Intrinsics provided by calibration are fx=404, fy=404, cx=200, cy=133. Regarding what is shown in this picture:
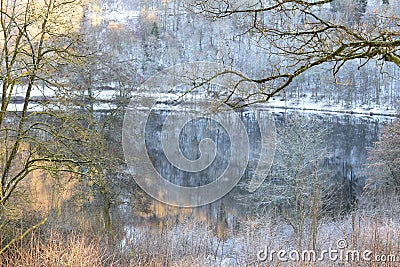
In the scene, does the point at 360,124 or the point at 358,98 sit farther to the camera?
the point at 358,98

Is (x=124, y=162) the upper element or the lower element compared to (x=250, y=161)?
upper

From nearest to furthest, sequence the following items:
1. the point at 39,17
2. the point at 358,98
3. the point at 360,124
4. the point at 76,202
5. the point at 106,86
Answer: the point at 39,17
the point at 76,202
the point at 106,86
the point at 360,124
the point at 358,98

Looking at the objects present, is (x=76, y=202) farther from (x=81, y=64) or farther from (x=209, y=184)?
(x=209, y=184)

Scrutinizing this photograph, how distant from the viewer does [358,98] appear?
33.8 metres

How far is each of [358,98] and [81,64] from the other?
31.5 metres

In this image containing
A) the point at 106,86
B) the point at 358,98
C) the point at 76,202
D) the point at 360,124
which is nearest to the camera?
the point at 76,202

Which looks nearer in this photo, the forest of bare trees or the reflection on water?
the forest of bare trees

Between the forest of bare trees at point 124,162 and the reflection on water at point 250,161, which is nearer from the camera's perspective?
the forest of bare trees at point 124,162

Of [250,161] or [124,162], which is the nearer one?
[124,162]

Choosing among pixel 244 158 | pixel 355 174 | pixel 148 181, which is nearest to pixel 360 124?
pixel 355 174

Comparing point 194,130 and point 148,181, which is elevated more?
point 194,130

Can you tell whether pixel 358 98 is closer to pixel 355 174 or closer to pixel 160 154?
pixel 355 174

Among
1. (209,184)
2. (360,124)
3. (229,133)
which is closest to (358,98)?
(360,124)

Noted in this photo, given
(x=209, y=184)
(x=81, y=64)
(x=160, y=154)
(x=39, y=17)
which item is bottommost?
(x=209, y=184)
